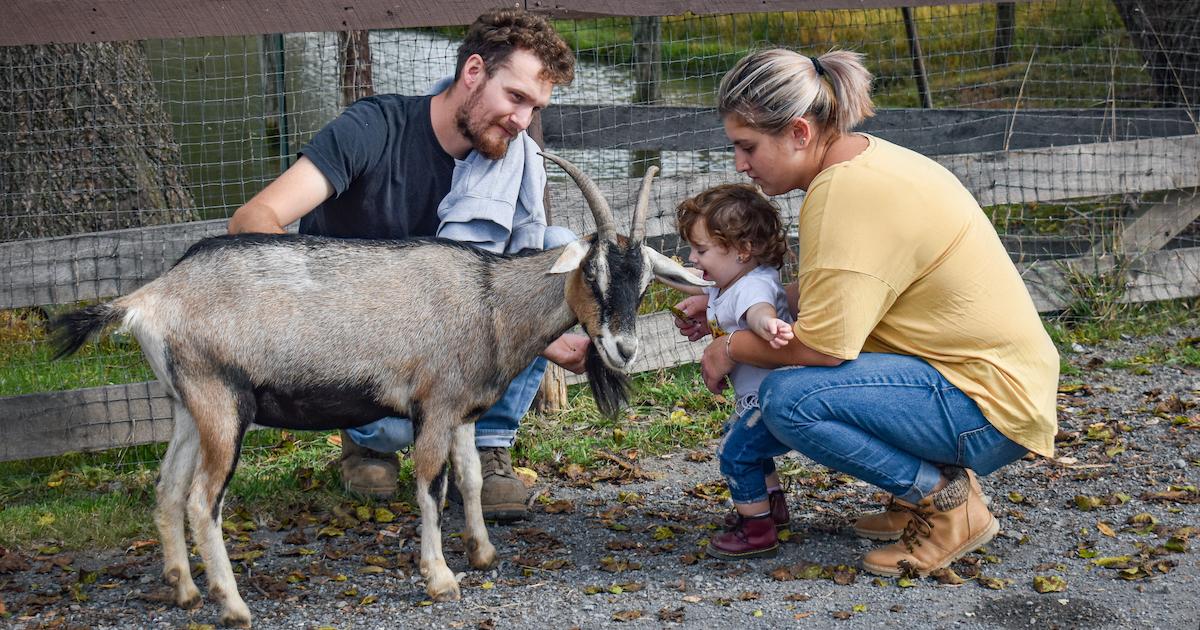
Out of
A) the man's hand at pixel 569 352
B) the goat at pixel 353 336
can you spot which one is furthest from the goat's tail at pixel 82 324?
the man's hand at pixel 569 352

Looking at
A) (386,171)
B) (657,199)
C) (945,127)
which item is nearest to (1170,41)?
(945,127)

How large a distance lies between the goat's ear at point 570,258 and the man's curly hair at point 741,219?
1.40ft

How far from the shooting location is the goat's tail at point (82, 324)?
143 inches

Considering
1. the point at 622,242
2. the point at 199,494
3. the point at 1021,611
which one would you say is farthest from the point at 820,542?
the point at 199,494

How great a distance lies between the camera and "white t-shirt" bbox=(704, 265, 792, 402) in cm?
399

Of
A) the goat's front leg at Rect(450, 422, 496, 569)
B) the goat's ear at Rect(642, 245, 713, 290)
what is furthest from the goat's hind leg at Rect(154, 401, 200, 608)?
the goat's ear at Rect(642, 245, 713, 290)

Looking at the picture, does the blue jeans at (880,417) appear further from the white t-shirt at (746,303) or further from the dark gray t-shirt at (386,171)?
the dark gray t-shirt at (386,171)

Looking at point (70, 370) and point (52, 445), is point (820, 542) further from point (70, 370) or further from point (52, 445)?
point (70, 370)

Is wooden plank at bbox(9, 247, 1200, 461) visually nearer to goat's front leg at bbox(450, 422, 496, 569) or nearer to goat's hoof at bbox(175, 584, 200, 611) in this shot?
goat's hoof at bbox(175, 584, 200, 611)

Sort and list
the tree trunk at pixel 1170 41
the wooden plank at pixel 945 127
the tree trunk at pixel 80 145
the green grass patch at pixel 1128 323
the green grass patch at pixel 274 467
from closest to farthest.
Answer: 1. the green grass patch at pixel 274 467
2. the tree trunk at pixel 80 145
3. the wooden plank at pixel 945 127
4. the green grass patch at pixel 1128 323
5. the tree trunk at pixel 1170 41

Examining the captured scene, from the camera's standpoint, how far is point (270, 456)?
5.57 metres

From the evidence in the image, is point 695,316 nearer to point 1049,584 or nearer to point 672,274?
point 672,274

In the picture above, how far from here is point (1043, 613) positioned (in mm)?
3686

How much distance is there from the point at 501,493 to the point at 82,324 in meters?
1.77
